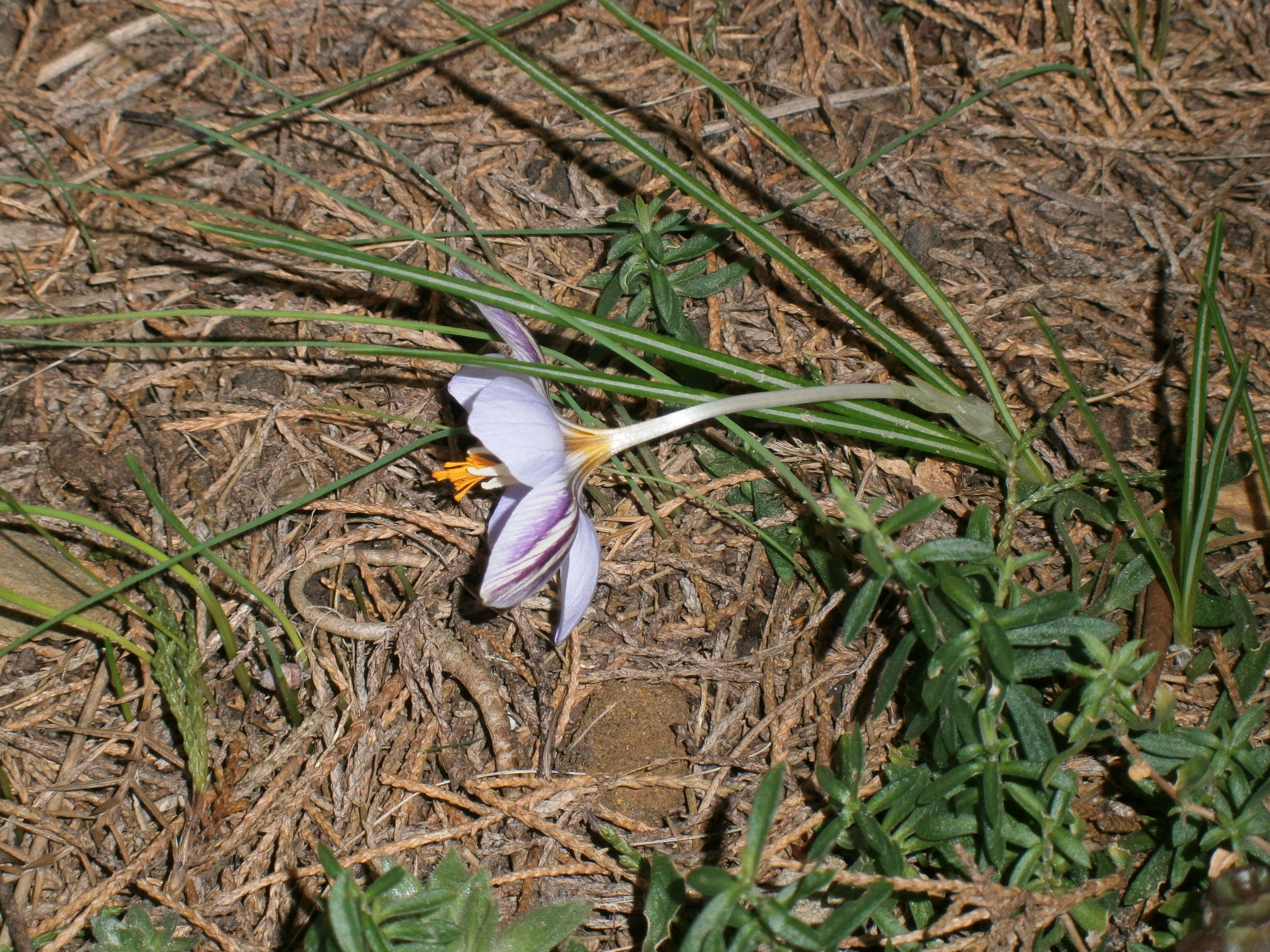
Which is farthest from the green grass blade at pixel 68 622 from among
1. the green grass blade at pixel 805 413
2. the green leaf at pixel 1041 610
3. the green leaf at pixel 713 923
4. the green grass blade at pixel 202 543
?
the green leaf at pixel 1041 610

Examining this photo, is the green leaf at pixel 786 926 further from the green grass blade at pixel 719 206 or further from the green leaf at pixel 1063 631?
the green grass blade at pixel 719 206

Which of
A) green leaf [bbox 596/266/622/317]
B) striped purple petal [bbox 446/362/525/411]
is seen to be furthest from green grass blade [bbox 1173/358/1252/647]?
striped purple petal [bbox 446/362/525/411]

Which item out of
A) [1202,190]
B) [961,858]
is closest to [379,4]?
[1202,190]

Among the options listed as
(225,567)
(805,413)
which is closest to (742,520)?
(805,413)

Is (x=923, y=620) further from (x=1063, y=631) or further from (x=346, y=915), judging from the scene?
(x=346, y=915)

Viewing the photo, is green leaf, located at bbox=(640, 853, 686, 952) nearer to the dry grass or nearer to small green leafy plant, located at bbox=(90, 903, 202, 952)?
the dry grass
